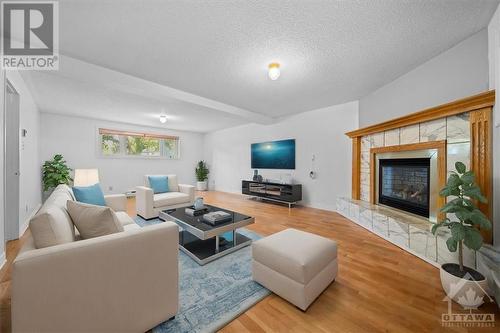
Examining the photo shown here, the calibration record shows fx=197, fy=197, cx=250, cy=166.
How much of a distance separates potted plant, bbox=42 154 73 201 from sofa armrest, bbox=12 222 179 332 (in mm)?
4741

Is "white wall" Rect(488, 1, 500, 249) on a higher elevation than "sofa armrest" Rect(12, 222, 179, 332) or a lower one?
higher

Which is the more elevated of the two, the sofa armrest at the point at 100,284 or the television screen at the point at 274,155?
the television screen at the point at 274,155

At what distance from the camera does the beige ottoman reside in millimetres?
1418

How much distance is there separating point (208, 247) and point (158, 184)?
235 centimetres

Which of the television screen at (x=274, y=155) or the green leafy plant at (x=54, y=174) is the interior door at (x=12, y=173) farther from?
the television screen at (x=274, y=155)

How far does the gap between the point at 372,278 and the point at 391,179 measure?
6.23 feet

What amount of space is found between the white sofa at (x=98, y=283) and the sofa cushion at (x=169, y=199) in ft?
7.83

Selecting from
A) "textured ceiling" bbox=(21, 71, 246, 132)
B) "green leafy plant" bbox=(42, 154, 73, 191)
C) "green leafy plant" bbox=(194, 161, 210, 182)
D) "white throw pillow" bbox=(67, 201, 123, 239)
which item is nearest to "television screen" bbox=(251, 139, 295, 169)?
"textured ceiling" bbox=(21, 71, 246, 132)

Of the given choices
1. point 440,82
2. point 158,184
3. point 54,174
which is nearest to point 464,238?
point 440,82

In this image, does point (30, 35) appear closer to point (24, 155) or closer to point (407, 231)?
point (24, 155)

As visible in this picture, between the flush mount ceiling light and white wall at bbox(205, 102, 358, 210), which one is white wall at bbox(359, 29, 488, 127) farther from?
the flush mount ceiling light

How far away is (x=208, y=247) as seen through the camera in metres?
2.34

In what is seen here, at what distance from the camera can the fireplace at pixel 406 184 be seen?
2.55m

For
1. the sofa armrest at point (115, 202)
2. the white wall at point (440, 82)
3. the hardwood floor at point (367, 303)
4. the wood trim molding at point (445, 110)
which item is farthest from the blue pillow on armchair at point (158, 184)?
the white wall at point (440, 82)
